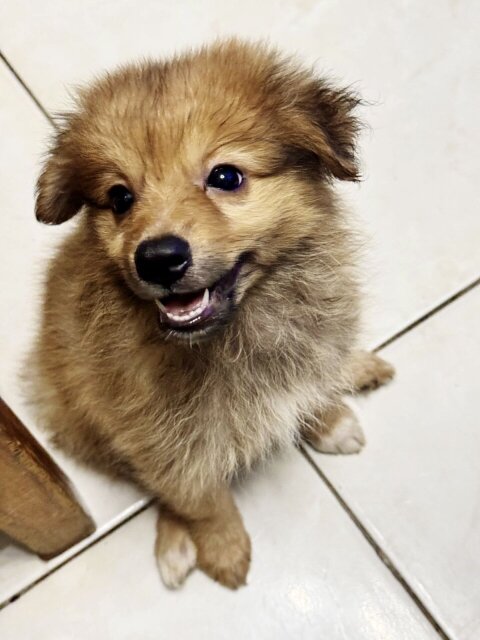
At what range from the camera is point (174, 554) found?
60.9 inches

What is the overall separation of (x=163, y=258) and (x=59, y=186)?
1.15 feet

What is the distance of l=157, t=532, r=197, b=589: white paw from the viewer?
154 centimetres

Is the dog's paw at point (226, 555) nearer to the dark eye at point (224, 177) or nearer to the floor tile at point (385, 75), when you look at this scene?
the floor tile at point (385, 75)

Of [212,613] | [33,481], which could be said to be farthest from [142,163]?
[212,613]

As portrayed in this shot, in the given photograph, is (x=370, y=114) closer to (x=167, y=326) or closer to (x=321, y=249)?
(x=321, y=249)

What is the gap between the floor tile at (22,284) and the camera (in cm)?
161

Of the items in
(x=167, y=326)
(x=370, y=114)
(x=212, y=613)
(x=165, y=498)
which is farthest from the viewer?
(x=370, y=114)

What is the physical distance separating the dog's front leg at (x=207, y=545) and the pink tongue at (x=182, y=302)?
587mm

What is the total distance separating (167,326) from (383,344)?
865mm

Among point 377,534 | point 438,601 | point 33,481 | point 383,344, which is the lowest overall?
point 438,601

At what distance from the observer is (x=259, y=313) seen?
1163 mm

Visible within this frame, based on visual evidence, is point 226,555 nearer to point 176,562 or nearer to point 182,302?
point 176,562

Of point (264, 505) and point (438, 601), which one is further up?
point (264, 505)

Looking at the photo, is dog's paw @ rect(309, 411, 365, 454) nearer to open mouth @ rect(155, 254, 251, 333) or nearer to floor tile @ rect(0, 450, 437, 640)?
floor tile @ rect(0, 450, 437, 640)
